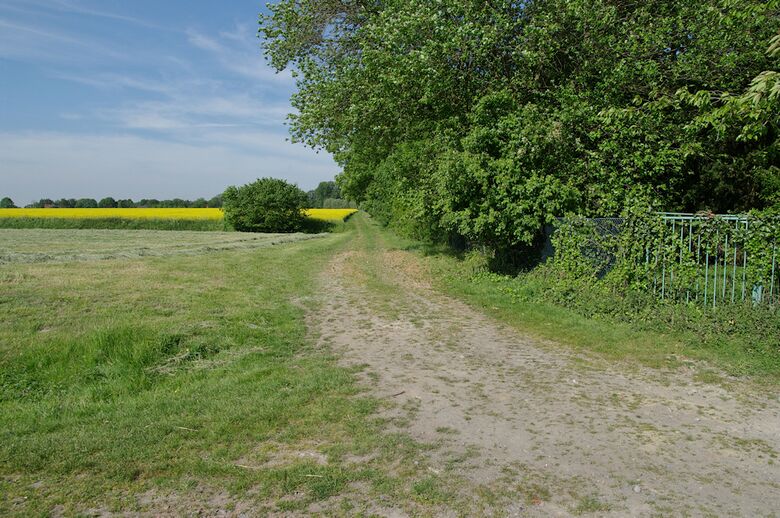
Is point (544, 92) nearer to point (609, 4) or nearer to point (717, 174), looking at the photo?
point (609, 4)

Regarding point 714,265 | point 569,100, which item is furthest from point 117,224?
point 714,265

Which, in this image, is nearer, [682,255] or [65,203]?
[682,255]

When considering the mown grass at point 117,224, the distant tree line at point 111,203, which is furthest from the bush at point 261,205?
the distant tree line at point 111,203

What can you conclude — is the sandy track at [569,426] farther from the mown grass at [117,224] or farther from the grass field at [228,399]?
the mown grass at [117,224]

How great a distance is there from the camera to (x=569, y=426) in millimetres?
4941

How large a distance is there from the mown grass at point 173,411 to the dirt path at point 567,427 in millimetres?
597

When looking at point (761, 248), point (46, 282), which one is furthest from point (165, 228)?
point (761, 248)

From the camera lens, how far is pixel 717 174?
1434 cm

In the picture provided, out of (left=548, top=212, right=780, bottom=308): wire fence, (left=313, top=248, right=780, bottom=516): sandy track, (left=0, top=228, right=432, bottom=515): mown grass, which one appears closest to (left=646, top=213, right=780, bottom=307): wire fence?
(left=548, top=212, right=780, bottom=308): wire fence

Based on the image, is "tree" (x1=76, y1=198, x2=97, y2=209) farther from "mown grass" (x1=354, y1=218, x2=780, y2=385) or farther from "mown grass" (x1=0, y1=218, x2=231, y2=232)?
"mown grass" (x1=354, y1=218, x2=780, y2=385)

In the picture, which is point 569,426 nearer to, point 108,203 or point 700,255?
point 700,255

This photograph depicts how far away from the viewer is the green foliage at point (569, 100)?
39.4 ft

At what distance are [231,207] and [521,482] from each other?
169 feet

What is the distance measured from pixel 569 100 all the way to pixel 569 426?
10121mm
